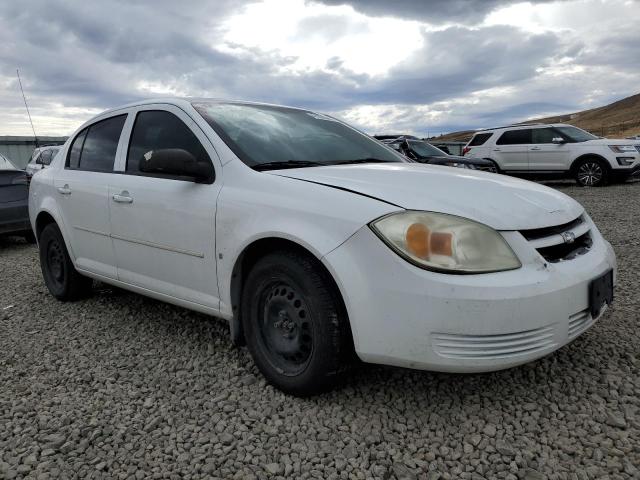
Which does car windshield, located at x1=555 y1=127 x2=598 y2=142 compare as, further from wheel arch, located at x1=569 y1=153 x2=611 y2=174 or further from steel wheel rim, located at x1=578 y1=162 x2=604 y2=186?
steel wheel rim, located at x1=578 y1=162 x2=604 y2=186

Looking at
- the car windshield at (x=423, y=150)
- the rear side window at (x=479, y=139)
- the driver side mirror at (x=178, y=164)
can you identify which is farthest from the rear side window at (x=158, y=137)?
the rear side window at (x=479, y=139)

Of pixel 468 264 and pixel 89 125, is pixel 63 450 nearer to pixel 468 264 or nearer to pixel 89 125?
pixel 468 264

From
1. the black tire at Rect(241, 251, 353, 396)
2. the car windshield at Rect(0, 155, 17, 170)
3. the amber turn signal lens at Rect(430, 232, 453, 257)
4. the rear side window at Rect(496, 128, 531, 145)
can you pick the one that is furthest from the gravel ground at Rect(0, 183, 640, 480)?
the rear side window at Rect(496, 128, 531, 145)

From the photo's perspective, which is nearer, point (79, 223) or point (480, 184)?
point (480, 184)

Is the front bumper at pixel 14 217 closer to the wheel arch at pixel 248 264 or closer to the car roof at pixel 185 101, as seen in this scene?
the car roof at pixel 185 101

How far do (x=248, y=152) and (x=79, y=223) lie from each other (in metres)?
1.83

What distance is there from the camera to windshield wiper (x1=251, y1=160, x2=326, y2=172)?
112 inches

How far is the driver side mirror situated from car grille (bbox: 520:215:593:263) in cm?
167

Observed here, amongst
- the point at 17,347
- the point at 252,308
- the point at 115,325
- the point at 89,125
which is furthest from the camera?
the point at 89,125

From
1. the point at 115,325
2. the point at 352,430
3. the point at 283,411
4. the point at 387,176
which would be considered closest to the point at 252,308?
the point at 283,411

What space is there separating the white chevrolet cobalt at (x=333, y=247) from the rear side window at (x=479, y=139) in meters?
11.8

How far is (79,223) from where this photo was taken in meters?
4.03

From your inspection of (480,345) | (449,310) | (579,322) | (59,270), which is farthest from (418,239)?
(59,270)

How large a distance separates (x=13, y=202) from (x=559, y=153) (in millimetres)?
11870
